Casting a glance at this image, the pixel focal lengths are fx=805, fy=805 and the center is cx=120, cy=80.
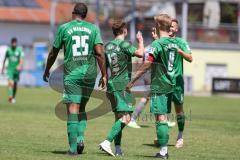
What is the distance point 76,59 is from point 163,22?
1421 mm

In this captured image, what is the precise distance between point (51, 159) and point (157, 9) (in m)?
47.5

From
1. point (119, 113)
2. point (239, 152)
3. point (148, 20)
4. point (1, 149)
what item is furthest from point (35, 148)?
point (148, 20)

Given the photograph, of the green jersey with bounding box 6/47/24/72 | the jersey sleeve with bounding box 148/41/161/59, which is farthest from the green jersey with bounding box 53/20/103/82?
the green jersey with bounding box 6/47/24/72

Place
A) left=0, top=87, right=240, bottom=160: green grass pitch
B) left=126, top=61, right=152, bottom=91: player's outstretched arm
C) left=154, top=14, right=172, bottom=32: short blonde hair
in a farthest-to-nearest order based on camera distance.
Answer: left=0, top=87, right=240, bottom=160: green grass pitch
left=154, top=14, right=172, bottom=32: short blonde hair
left=126, top=61, right=152, bottom=91: player's outstretched arm

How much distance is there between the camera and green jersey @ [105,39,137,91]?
12.6 m

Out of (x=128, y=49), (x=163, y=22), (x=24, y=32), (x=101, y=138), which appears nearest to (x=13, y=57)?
(x=101, y=138)

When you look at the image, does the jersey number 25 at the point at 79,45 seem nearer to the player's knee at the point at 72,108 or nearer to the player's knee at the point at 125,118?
the player's knee at the point at 72,108

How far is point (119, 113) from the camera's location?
495 inches

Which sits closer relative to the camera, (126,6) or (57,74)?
(57,74)

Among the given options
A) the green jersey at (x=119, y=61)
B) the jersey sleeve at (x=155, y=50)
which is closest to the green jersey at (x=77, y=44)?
the green jersey at (x=119, y=61)

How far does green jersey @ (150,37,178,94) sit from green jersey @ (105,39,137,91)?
0.44m

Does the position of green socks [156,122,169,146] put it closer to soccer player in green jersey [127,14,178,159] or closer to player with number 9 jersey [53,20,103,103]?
soccer player in green jersey [127,14,178,159]

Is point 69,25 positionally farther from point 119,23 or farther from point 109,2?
point 109,2

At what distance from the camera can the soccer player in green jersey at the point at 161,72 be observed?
1203 centimetres
